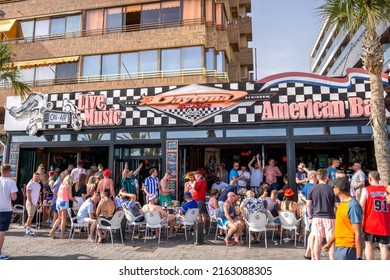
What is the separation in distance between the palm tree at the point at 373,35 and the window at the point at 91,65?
41.9 feet

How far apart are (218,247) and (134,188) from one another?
15.2ft

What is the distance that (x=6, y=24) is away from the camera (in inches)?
770

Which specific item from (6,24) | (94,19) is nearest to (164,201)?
(94,19)

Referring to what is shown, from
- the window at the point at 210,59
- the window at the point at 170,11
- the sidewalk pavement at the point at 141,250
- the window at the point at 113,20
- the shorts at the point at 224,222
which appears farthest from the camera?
the window at the point at 113,20

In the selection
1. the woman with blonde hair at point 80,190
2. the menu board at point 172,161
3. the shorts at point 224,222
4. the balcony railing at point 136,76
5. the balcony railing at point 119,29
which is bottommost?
the shorts at point 224,222

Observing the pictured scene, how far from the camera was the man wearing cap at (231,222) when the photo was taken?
775cm

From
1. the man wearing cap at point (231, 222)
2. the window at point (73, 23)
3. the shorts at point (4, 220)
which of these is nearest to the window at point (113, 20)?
the window at point (73, 23)

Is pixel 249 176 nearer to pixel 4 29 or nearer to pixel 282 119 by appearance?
pixel 282 119

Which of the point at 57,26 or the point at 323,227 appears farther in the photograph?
the point at 57,26

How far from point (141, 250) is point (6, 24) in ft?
62.1

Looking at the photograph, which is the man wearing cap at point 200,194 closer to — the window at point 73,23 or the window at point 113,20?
the window at point 113,20

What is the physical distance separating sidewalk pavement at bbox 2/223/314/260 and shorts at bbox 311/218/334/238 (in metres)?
1.25

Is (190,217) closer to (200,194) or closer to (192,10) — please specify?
(200,194)
